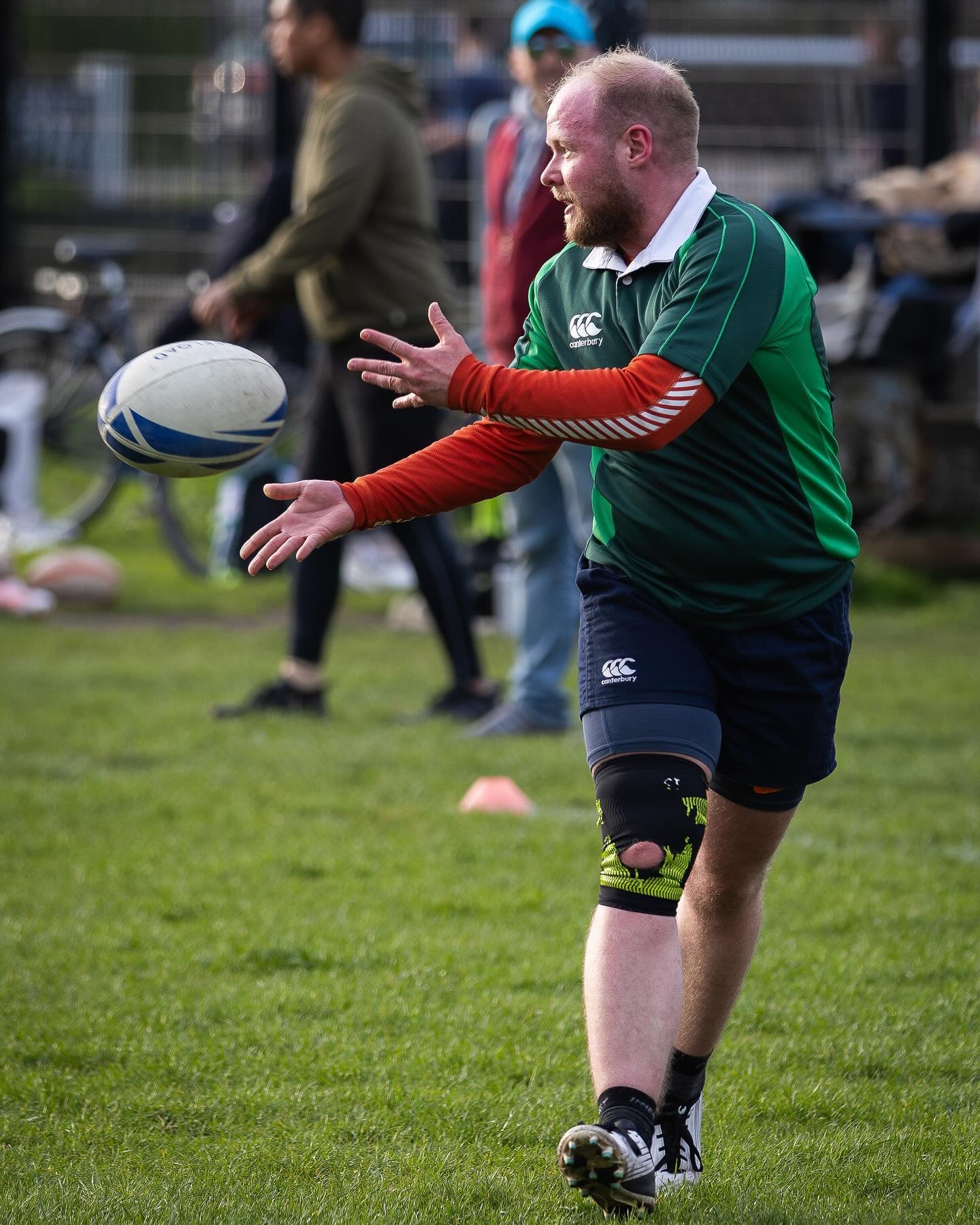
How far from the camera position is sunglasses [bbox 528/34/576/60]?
22.1 ft

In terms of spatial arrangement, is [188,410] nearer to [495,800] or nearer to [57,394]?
[495,800]

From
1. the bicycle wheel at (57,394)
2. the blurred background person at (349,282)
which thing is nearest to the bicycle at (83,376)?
the bicycle wheel at (57,394)

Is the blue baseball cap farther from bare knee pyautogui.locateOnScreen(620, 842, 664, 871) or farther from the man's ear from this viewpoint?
bare knee pyautogui.locateOnScreen(620, 842, 664, 871)

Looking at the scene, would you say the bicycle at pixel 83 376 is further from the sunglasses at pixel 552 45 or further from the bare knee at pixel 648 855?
the bare knee at pixel 648 855

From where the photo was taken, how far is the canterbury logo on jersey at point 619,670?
3213mm

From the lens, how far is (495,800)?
20.3 feet

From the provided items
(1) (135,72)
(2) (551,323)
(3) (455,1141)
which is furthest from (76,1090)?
(1) (135,72)

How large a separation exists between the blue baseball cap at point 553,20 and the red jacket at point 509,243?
1.43 feet

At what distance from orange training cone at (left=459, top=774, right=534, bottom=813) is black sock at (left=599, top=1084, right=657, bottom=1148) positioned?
3235 mm

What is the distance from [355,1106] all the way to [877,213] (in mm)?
9306

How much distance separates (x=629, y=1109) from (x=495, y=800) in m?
3.32

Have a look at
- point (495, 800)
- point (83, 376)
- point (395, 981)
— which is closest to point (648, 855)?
point (395, 981)

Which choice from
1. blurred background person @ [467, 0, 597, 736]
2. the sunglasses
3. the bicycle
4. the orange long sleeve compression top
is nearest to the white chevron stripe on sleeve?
the orange long sleeve compression top

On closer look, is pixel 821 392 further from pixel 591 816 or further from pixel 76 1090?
pixel 591 816
